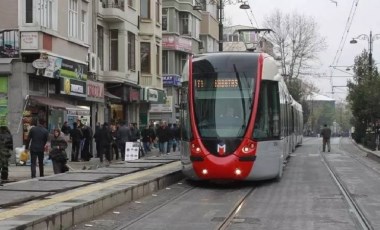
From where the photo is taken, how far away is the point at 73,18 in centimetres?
2866

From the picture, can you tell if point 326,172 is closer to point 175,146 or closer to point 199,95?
point 199,95

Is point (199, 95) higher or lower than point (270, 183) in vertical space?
higher

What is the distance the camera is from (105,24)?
34125mm

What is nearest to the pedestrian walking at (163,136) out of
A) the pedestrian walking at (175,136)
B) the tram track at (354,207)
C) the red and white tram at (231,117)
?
the pedestrian walking at (175,136)

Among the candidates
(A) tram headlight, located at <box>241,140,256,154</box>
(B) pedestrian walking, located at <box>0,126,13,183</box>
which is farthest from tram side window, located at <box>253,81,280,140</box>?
(B) pedestrian walking, located at <box>0,126,13,183</box>

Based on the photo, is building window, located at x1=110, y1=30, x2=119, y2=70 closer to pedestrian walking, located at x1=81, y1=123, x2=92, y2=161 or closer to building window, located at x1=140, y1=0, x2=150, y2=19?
building window, located at x1=140, y1=0, x2=150, y2=19

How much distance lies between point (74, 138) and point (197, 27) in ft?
98.8

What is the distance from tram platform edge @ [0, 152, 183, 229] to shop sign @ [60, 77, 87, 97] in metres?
9.03

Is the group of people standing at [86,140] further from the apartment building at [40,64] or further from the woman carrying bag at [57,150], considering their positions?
the apartment building at [40,64]

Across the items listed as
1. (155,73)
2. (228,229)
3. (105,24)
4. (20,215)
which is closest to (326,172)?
(228,229)

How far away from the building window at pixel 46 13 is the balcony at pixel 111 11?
6.99m

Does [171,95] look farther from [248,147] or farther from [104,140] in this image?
[248,147]

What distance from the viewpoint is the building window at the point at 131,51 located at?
3653 centimetres

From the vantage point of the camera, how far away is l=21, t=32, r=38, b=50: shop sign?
23891 mm
